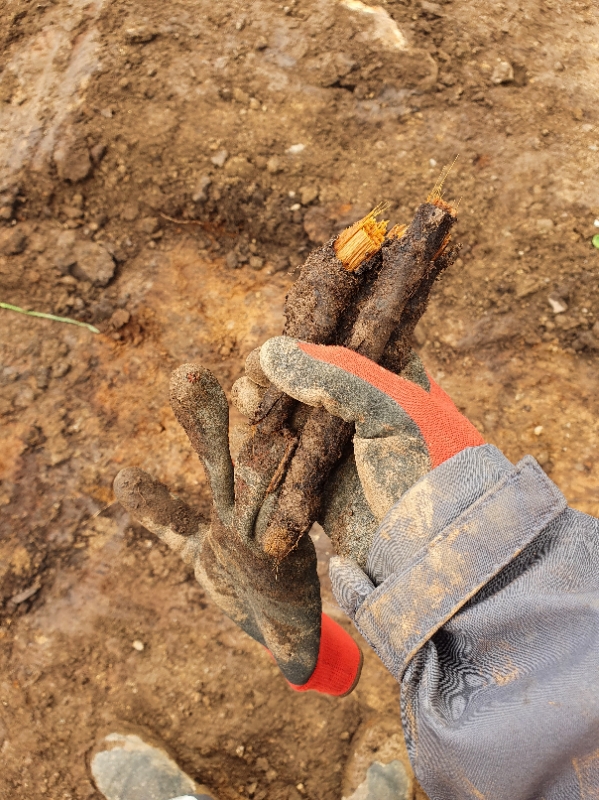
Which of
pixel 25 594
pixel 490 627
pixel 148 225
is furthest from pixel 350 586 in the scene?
pixel 148 225

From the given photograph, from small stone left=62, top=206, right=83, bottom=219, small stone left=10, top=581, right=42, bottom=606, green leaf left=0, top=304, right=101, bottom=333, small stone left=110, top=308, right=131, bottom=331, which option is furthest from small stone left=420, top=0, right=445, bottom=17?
small stone left=10, top=581, right=42, bottom=606

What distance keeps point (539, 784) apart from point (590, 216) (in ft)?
10.2

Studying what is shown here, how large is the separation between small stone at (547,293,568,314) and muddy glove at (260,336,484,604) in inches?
70.3

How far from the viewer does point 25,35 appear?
373 centimetres

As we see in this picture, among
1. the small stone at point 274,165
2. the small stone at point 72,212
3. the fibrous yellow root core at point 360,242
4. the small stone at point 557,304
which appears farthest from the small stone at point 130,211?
the small stone at point 557,304

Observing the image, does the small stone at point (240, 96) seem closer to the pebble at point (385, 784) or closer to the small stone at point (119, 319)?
the small stone at point (119, 319)

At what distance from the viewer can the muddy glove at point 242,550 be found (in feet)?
7.22

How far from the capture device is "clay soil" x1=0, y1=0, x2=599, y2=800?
10.4 ft

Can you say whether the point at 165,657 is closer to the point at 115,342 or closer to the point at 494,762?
the point at 115,342

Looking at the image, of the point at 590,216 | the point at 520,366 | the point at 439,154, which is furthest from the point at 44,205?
the point at 590,216

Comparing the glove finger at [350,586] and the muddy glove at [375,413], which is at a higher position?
the muddy glove at [375,413]

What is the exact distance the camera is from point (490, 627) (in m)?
1.31

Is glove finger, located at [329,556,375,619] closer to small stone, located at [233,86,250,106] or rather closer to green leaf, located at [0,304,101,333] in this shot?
green leaf, located at [0,304,101,333]

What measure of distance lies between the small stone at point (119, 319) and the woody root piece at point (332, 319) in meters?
1.71
